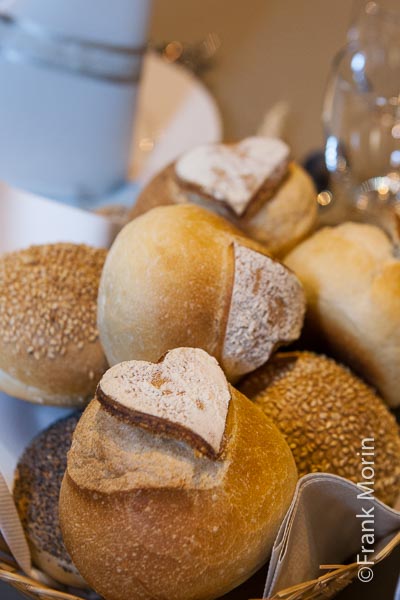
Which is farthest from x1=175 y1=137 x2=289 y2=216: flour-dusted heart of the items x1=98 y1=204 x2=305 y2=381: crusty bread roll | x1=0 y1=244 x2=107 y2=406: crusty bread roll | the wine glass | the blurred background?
the blurred background

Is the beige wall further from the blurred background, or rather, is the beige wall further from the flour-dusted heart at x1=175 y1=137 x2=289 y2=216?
the flour-dusted heart at x1=175 y1=137 x2=289 y2=216

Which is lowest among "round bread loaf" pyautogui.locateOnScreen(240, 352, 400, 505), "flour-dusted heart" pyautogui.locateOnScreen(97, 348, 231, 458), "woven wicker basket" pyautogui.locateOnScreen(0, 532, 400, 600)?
"woven wicker basket" pyautogui.locateOnScreen(0, 532, 400, 600)

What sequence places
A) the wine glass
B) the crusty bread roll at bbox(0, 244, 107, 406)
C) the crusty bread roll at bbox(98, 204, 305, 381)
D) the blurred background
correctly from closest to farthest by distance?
the crusty bread roll at bbox(98, 204, 305, 381), the crusty bread roll at bbox(0, 244, 107, 406), the wine glass, the blurred background

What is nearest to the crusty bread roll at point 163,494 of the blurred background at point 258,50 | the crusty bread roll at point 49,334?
the crusty bread roll at point 49,334

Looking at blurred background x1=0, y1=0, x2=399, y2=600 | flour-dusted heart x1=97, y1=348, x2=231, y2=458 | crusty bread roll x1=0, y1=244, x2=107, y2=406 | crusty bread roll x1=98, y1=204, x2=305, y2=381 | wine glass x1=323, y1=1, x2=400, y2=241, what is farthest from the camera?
blurred background x1=0, y1=0, x2=399, y2=600

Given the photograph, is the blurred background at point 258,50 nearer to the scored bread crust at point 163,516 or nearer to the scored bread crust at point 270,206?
the scored bread crust at point 270,206

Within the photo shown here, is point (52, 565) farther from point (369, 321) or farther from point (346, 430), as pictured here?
point (369, 321)

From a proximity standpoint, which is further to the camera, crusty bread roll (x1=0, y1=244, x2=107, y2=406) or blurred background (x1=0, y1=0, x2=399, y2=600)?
blurred background (x1=0, y1=0, x2=399, y2=600)
